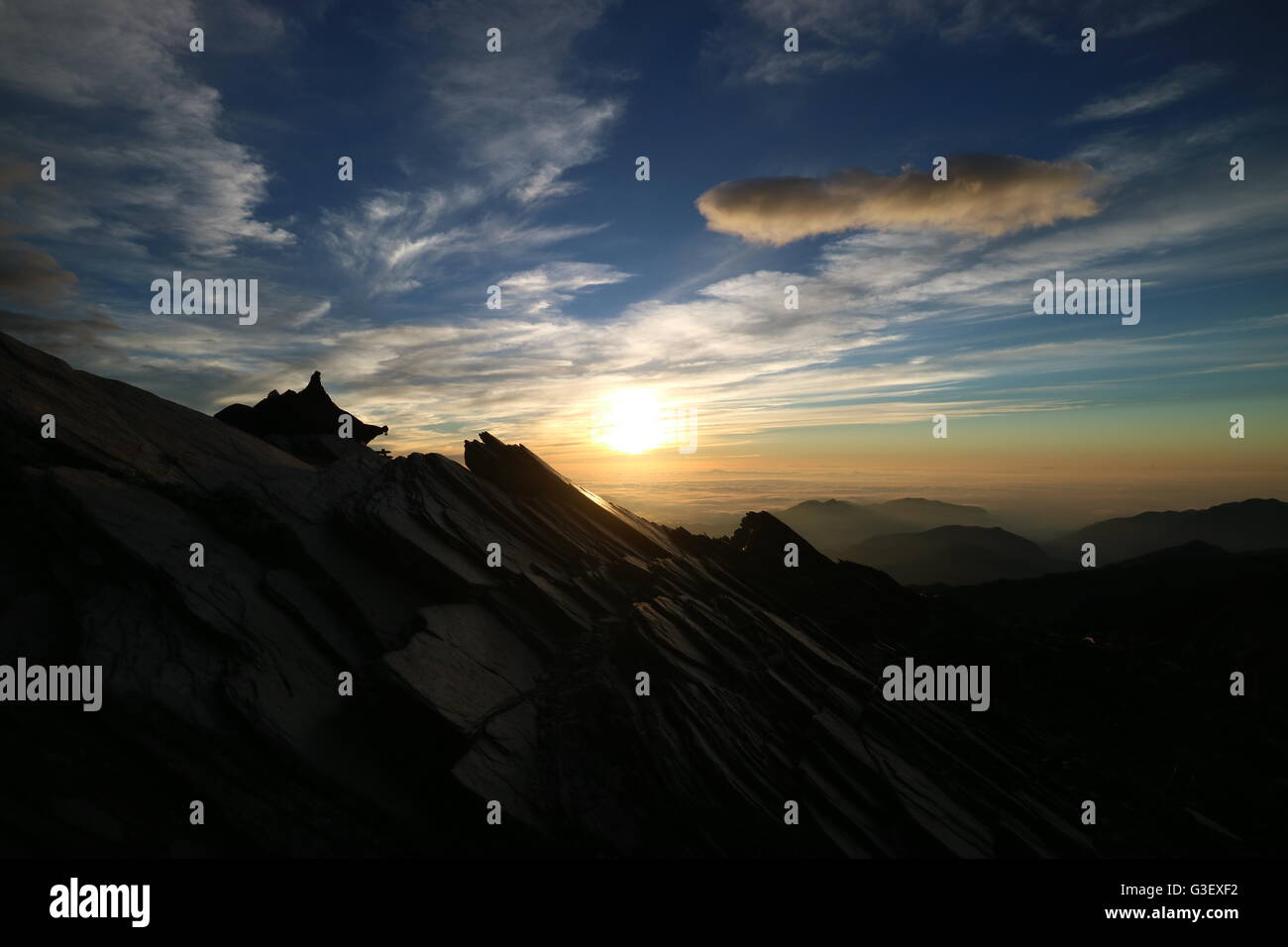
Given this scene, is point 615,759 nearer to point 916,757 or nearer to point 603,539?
point 916,757

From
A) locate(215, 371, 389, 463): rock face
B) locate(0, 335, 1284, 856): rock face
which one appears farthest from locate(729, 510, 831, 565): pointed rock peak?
locate(215, 371, 389, 463): rock face

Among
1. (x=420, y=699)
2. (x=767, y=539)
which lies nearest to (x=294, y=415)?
(x=420, y=699)

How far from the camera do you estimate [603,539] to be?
112 ft

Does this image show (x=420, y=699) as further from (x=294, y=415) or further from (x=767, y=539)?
(x=294, y=415)

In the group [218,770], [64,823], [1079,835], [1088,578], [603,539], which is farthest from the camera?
[1088,578]

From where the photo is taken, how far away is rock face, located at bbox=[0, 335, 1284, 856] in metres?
15.7

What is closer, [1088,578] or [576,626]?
[576,626]

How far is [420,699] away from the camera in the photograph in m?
18.2

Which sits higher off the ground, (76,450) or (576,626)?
(76,450)

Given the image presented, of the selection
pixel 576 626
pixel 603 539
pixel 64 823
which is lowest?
pixel 64 823

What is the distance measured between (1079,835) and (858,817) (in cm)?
1124

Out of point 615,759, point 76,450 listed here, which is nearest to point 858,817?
point 615,759

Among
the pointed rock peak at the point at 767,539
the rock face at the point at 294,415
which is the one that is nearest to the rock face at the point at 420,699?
the pointed rock peak at the point at 767,539

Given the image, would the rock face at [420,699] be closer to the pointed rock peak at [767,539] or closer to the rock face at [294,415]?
the pointed rock peak at [767,539]
